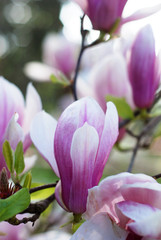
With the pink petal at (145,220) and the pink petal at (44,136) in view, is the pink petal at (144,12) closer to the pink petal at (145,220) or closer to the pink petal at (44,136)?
the pink petal at (44,136)

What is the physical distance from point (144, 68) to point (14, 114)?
0.30 m

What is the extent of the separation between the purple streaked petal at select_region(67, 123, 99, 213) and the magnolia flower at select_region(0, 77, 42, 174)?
0.27 ft

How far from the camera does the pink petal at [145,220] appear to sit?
0.34 meters

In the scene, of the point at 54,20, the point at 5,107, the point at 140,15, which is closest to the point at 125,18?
the point at 140,15

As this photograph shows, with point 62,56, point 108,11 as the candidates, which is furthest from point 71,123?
point 62,56

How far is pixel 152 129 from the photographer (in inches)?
35.6

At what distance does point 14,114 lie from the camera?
1.57 feet

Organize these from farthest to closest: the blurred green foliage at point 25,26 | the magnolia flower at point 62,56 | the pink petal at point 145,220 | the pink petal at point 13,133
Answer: the blurred green foliage at point 25,26 → the magnolia flower at point 62,56 → the pink petal at point 13,133 → the pink petal at point 145,220

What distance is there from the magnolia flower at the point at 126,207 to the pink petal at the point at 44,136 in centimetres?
7

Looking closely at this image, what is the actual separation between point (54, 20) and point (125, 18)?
6911 millimetres

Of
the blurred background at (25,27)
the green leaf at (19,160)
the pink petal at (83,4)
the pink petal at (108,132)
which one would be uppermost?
the pink petal at (83,4)

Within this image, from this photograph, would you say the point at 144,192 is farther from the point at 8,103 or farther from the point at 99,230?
the point at 8,103

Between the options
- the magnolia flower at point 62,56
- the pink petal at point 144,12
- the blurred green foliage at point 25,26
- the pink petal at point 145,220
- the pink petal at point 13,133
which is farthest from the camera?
the blurred green foliage at point 25,26

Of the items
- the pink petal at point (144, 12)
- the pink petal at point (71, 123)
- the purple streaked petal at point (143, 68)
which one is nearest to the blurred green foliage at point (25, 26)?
the purple streaked petal at point (143, 68)
